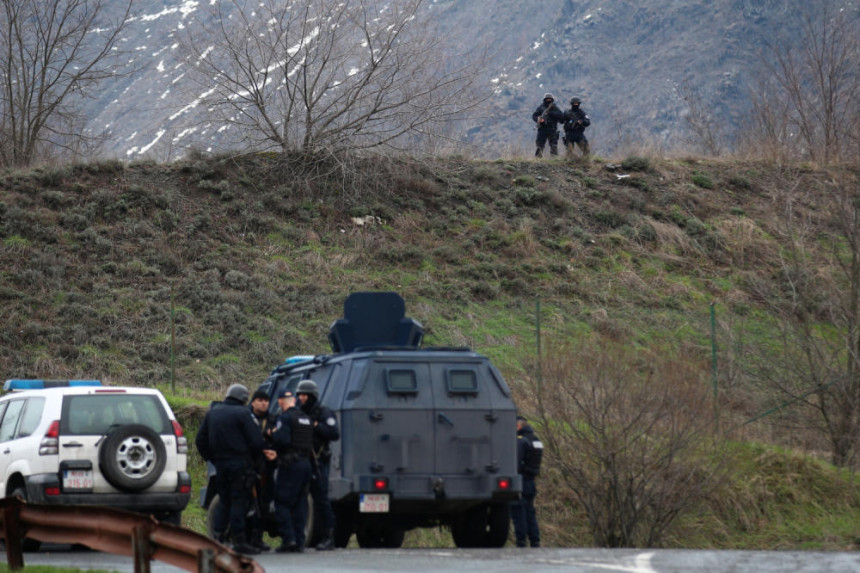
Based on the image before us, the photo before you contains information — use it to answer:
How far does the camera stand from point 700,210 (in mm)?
33938

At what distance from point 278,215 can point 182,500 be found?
62.9 feet

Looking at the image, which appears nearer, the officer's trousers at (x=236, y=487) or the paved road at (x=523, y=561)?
the paved road at (x=523, y=561)

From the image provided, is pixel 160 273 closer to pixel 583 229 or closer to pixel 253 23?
pixel 253 23

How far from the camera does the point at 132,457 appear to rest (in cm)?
1265

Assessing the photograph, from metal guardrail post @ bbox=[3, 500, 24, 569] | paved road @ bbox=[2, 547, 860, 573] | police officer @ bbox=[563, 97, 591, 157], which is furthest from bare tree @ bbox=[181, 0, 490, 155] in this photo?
metal guardrail post @ bbox=[3, 500, 24, 569]

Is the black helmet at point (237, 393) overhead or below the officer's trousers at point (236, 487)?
overhead

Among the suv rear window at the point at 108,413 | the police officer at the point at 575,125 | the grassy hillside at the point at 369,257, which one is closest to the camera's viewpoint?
the suv rear window at the point at 108,413

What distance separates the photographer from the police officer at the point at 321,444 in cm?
1225

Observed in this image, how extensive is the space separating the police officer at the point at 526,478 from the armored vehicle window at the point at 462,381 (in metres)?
1.94

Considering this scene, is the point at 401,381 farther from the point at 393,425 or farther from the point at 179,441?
the point at 179,441

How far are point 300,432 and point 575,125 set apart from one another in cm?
2382

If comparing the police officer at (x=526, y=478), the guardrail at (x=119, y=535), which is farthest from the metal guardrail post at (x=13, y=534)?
the police officer at (x=526, y=478)

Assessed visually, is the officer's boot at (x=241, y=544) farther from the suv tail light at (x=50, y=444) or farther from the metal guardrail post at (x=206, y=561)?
the metal guardrail post at (x=206, y=561)

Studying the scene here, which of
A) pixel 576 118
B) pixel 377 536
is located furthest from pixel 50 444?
A: pixel 576 118
